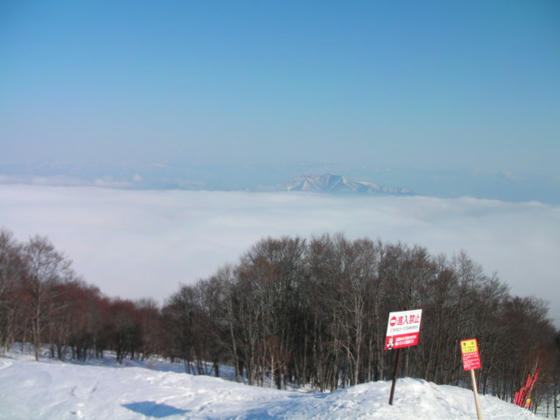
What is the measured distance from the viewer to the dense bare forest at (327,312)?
115 ft

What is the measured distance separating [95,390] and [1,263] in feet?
73.4

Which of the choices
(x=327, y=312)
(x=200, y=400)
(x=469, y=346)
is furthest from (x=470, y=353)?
(x=327, y=312)

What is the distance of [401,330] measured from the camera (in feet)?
48.9

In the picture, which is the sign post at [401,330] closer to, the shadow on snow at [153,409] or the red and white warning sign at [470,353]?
the red and white warning sign at [470,353]

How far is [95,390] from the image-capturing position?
60.2 ft

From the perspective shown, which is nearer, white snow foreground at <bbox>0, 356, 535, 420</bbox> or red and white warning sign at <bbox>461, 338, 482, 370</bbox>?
red and white warning sign at <bbox>461, 338, 482, 370</bbox>

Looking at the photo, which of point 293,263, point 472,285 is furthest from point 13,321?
point 472,285

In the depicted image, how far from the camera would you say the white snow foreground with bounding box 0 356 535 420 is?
49.9ft

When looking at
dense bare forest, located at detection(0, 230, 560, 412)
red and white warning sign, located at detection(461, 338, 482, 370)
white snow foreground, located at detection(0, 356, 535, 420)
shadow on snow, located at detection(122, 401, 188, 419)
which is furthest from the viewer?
dense bare forest, located at detection(0, 230, 560, 412)

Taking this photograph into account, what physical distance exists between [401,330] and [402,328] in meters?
0.08

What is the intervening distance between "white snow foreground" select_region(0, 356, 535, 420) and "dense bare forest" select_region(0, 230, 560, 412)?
14.8 meters

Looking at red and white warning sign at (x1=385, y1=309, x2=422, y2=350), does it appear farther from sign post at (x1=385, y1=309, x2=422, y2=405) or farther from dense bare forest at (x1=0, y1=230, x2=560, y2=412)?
dense bare forest at (x1=0, y1=230, x2=560, y2=412)

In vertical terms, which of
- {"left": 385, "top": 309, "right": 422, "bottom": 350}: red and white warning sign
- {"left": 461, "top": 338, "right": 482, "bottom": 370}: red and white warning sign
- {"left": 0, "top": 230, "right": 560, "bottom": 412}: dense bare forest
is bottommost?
{"left": 0, "top": 230, "right": 560, "bottom": 412}: dense bare forest

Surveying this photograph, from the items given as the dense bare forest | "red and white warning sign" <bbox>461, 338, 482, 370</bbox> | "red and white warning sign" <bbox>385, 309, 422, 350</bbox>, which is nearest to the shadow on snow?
"red and white warning sign" <bbox>385, 309, 422, 350</bbox>
